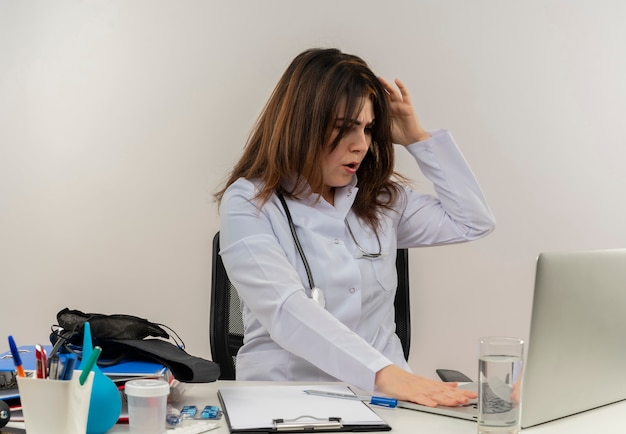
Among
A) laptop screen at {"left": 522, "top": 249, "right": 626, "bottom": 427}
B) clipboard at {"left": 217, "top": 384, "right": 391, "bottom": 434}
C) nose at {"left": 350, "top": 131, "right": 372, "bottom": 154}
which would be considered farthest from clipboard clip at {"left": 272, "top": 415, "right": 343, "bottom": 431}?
nose at {"left": 350, "top": 131, "right": 372, "bottom": 154}

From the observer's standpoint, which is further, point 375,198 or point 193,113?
point 193,113

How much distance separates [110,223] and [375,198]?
4.01 ft

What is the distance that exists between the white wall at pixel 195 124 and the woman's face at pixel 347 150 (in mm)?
1039

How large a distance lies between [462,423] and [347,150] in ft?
2.55

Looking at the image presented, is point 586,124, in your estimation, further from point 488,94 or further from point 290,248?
point 290,248

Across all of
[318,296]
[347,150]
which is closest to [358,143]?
[347,150]

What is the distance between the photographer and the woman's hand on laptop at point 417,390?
1390 millimetres

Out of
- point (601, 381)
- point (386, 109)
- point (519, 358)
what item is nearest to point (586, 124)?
point (386, 109)

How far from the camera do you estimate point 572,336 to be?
4.04ft

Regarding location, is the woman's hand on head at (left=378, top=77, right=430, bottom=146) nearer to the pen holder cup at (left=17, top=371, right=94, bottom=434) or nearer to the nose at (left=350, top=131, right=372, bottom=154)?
the nose at (left=350, top=131, right=372, bottom=154)

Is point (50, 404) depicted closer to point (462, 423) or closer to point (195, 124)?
point (462, 423)

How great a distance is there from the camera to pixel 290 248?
182cm

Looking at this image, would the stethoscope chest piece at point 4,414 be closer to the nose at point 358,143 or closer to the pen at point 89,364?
the pen at point 89,364

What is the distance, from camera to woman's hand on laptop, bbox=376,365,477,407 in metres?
1.39
